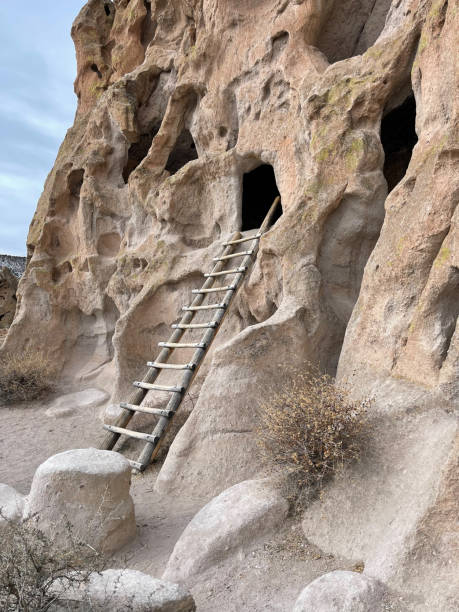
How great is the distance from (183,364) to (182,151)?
4.90m

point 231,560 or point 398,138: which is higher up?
point 398,138

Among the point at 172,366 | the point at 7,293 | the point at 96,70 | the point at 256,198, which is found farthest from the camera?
the point at 7,293

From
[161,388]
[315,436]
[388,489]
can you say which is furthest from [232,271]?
[388,489]

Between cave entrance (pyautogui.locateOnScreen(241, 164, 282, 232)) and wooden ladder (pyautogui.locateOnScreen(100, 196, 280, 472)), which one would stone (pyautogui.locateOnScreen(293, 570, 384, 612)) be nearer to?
wooden ladder (pyautogui.locateOnScreen(100, 196, 280, 472))

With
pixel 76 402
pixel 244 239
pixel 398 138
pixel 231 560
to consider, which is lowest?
pixel 76 402

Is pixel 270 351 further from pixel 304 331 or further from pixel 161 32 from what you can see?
pixel 161 32

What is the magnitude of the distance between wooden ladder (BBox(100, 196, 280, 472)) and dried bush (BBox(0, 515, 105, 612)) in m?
2.32

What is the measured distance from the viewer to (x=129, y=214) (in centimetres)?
869

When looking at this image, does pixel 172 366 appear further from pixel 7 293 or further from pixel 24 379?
pixel 7 293

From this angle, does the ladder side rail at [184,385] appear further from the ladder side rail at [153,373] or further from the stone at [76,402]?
the stone at [76,402]

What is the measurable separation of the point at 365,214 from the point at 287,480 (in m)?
2.50

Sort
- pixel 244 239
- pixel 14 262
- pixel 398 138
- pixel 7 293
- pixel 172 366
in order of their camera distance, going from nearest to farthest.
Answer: pixel 172 366 < pixel 244 239 < pixel 398 138 < pixel 7 293 < pixel 14 262

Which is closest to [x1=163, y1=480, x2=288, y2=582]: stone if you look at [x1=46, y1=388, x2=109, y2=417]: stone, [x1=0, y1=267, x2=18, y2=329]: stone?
[x1=46, y1=388, x2=109, y2=417]: stone

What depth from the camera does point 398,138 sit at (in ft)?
21.7
